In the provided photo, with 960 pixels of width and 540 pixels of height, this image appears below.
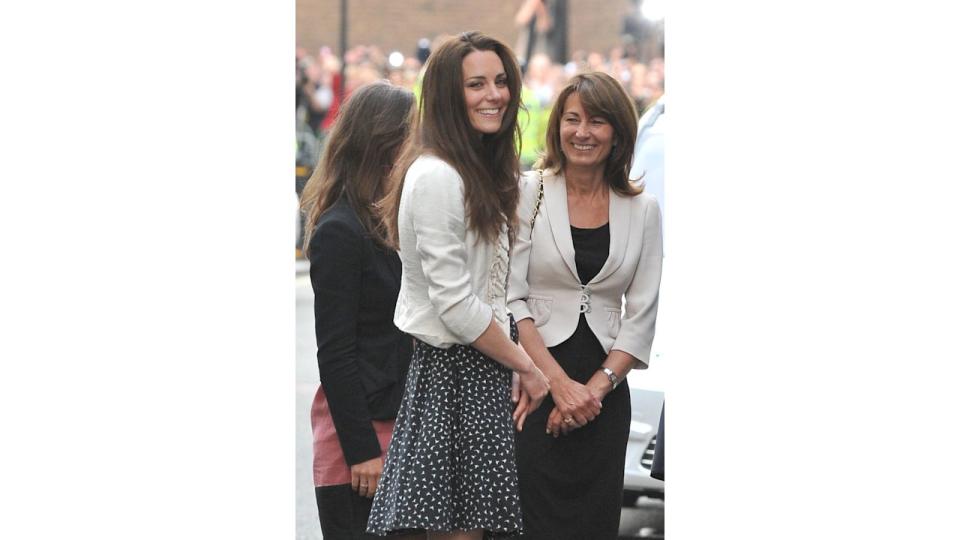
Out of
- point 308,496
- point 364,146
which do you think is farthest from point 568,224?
point 308,496

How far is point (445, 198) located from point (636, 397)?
214 cm

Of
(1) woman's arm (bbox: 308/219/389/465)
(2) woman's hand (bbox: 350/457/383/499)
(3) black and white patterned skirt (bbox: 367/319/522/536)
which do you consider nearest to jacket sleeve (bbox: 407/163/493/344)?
(3) black and white patterned skirt (bbox: 367/319/522/536)

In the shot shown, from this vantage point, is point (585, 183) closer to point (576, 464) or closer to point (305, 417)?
point (576, 464)

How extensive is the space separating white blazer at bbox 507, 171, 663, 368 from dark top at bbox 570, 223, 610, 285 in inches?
0.8

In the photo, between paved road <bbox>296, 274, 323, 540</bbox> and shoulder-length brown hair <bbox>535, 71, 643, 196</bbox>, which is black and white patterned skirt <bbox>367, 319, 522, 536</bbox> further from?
paved road <bbox>296, 274, 323, 540</bbox>

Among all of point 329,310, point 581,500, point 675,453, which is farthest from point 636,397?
point 329,310

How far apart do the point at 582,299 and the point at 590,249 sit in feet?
0.45

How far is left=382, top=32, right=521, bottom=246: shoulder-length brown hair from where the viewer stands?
3.04 m

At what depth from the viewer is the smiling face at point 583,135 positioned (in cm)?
373

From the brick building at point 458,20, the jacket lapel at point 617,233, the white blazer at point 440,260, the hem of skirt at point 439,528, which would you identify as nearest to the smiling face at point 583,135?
the jacket lapel at point 617,233

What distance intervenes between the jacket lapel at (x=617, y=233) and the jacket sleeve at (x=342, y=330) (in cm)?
73

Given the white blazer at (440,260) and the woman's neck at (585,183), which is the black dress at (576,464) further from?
the white blazer at (440,260)

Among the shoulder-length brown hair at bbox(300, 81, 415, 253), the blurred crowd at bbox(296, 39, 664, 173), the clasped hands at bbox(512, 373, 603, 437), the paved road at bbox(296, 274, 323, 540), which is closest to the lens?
the shoulder-length brown hair at bbox(300, 81, 415, 253)

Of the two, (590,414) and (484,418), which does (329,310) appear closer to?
(484,418)
